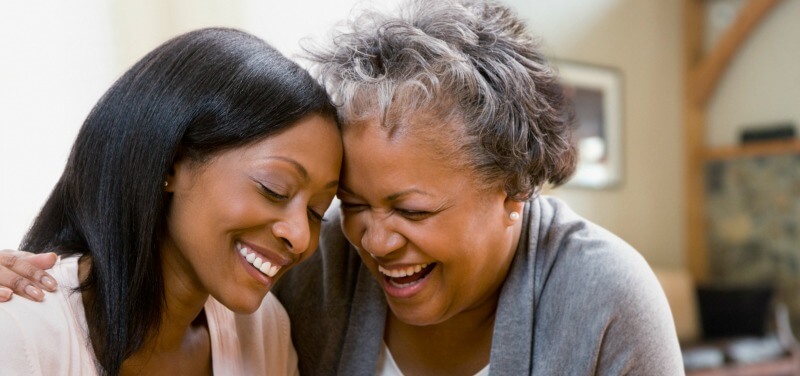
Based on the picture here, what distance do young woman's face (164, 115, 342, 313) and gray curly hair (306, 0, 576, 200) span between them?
0.17m

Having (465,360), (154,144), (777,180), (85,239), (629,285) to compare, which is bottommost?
(777,180)

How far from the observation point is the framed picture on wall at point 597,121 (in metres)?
6.71

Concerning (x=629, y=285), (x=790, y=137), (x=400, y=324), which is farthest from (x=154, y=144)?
(x=790, y=137)

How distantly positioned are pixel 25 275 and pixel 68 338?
0.39ft

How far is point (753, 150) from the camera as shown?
7.74 m

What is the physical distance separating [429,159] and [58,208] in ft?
2.17

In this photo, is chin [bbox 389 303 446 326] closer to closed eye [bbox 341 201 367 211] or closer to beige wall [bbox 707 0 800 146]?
closed eye [bbox 341 201 367 211]

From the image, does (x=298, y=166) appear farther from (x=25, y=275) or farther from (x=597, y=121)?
(x=597, y=121)

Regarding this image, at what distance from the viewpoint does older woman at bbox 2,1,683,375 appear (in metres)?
1.64

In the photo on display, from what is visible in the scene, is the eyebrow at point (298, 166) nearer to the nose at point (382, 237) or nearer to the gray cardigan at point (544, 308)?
the nose at point (382, 237)

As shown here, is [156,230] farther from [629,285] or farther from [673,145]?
[673,145]

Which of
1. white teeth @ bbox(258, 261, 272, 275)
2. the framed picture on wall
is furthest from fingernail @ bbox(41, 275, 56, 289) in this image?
the framed picture on wall

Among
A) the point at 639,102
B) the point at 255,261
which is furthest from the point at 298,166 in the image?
the point at 639,102

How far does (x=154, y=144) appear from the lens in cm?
141
